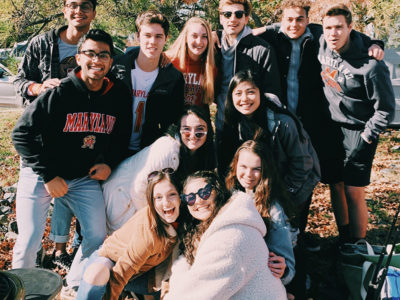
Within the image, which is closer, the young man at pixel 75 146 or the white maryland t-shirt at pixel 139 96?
the young man at pixel 75 146

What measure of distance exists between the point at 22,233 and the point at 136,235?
3.27ft

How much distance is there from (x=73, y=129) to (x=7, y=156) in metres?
4.79

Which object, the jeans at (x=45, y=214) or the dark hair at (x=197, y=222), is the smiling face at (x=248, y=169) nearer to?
the dark hair at (x=197, y=222)

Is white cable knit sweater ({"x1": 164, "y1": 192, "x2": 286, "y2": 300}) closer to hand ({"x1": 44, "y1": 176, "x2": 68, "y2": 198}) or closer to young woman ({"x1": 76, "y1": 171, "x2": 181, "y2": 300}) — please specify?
young woman ({"x1": 76, "y1": 171, "x2": 181, "y2": 300})

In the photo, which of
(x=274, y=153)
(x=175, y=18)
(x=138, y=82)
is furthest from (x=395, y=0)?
(x=138, y=82)

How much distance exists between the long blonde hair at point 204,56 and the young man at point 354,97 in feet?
3.63

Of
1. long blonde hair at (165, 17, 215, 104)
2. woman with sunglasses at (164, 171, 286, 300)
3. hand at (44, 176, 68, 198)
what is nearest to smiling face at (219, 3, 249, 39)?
long blonde hair at (165, 17, 215, 104)

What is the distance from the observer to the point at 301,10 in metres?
3.70

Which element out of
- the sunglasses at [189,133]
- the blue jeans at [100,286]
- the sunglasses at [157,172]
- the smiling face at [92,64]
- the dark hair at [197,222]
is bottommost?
the blue jeans at [100,286]

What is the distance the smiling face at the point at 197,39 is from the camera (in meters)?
3.60

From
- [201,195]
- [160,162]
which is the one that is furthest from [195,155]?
[201,195]

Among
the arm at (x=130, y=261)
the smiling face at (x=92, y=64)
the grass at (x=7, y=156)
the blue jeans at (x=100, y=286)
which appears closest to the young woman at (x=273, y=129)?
the smiling face at (x=92, y=64)

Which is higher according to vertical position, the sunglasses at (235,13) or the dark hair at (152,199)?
the sunglasses at (235,13)

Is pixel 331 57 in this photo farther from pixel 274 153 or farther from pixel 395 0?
pixel 395 0
